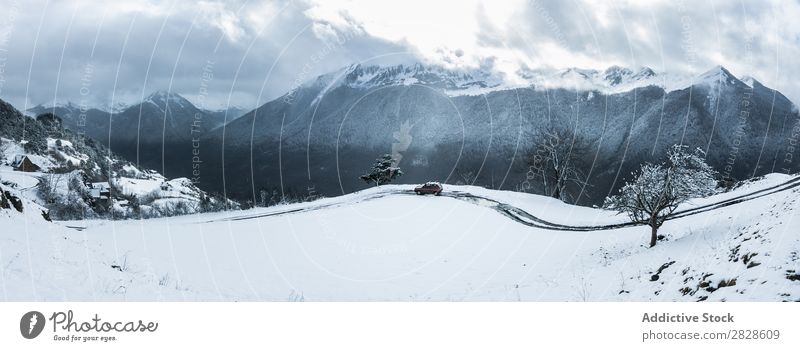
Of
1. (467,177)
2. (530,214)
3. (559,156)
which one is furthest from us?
(467,177)

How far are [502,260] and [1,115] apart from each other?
667 feet

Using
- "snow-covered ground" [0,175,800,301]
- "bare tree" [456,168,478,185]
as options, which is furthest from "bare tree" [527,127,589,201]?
"bare tree" [456,168,478,185]

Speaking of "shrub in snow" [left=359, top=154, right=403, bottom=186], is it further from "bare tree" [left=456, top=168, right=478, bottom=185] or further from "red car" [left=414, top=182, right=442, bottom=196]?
"red car" [left=414, top=182, right=442, bottom=196]

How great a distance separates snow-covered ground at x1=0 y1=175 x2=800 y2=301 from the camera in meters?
11.0
